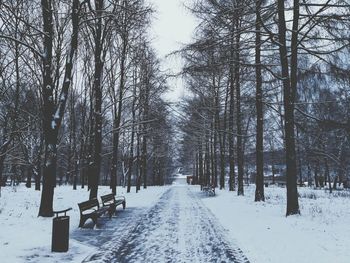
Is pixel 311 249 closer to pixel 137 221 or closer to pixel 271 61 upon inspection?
pixel 137 221

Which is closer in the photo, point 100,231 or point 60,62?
point 100,231

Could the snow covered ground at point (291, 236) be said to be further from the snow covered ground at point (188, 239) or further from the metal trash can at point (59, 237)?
the metal trash can at point (59, 237)

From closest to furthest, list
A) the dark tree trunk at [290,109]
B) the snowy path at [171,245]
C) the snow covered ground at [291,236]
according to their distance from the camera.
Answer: the snow covered ground at [291,236] < the snowy path at [171,245] < the dark tree trunk at [290,109]

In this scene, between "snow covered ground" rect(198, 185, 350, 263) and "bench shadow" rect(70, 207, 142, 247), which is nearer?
"snow covered ground" rect(198, 185, 350, 263)

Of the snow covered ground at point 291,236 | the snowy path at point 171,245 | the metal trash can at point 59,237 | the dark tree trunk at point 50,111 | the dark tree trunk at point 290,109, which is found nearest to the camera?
the snow covered ground at point 291,236

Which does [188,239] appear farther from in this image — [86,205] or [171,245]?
[86,205]

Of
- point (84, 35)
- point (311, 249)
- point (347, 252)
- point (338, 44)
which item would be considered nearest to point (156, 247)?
point (311, 249)

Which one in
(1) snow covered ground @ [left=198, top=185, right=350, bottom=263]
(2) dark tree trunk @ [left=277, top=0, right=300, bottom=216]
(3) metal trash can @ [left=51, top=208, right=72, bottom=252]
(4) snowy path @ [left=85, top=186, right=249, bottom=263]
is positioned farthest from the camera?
(2) dark tree trunk @ [left=277, top=0, right=300, bottom=216]

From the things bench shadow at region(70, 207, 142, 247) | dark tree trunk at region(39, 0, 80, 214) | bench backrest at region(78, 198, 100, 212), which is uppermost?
dark tree trunk at region(39, 0, 80, 214)

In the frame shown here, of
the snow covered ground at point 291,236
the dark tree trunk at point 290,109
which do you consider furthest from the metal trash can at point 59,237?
the dark tree trunk at point 290,109

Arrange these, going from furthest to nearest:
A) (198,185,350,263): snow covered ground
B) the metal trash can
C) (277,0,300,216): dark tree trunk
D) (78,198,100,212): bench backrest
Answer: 1. (277,0,300,216): dark tree trunk
2. (78,198,100,212): bench backrest
3. the metal trash can
4. (198,185,350,263): snow covered ground

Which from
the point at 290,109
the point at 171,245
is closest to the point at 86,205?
the point at 171,245

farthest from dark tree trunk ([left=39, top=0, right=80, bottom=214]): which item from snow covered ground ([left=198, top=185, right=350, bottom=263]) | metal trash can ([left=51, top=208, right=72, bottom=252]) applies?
snow covered ground ([left=198, top=185, right=350, bottom=263])

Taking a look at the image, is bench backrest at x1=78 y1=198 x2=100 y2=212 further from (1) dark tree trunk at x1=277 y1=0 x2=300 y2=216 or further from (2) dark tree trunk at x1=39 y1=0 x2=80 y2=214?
(1) dark tree trunk at x1=277 y1=0 x2=300 y2=216
